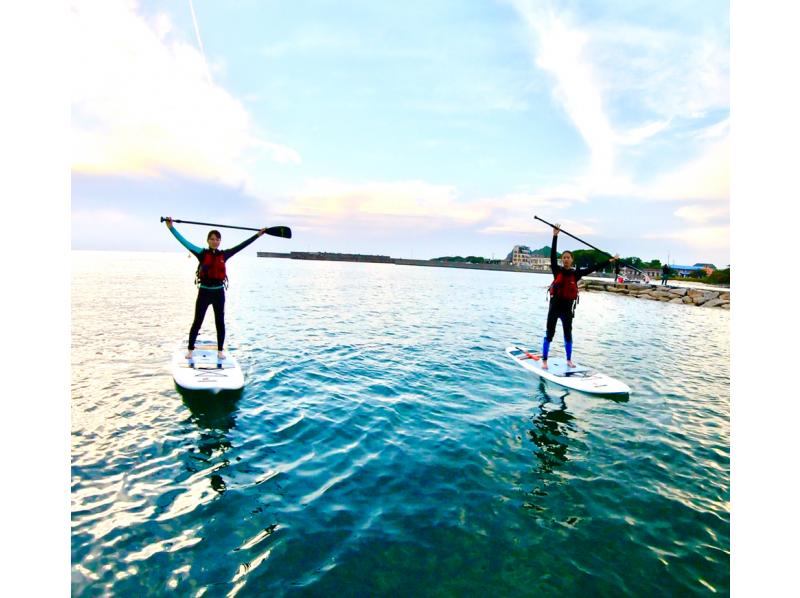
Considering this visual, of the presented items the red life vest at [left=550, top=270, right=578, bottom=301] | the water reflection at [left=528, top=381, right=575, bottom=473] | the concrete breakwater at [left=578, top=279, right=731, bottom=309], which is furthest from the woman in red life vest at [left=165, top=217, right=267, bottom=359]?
the concrete breakwater at [left=578, top=279, right=731, bottom=309]

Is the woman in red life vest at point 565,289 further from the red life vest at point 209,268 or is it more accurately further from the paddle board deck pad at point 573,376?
the red life vest at point 209,268

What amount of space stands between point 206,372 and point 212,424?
104 inches

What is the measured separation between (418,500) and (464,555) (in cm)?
113

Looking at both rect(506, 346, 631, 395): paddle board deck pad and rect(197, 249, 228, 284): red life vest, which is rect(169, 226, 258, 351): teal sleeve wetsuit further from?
rect(506, 346, 631, 395): paddle board deck pad

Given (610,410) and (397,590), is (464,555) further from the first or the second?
(610,410)

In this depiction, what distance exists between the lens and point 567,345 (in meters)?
11.9

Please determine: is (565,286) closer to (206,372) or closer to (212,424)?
(212,424)

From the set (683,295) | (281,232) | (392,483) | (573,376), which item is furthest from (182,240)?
(683,295)

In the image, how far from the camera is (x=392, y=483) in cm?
570

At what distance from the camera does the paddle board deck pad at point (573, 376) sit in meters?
10.1
